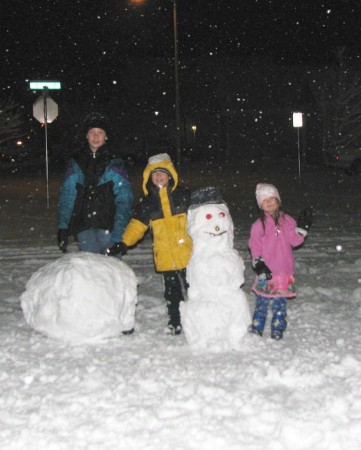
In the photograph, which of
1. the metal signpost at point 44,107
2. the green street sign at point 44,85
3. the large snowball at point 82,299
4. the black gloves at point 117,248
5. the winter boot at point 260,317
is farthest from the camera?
the green street sign at point 44,85

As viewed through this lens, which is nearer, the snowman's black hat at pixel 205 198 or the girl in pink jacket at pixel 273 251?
the snowman's black hat at pixel 205 198

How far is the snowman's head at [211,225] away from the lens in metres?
5.15

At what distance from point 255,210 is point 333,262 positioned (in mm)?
5908

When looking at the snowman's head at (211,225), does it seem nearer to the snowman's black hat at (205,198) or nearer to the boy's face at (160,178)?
the snowman's black hat at (205,198)

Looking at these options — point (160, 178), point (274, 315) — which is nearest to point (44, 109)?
point (160, 178)

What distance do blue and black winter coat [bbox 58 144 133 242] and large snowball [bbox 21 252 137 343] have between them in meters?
0.36

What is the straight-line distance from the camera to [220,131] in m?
44.2

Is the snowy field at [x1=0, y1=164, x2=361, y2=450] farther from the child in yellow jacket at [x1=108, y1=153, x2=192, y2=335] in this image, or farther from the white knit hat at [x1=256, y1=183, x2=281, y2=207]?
the white knit hat at [x1=256, y1=183, x2=281, y2=207]

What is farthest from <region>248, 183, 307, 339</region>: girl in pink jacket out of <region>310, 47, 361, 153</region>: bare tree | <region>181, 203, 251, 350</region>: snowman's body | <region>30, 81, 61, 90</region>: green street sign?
<region>310, 47, 361, 153</region>: bare tree

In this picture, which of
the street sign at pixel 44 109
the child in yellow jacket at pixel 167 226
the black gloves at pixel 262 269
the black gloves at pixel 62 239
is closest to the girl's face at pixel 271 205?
the black gloves at pixel 262 269

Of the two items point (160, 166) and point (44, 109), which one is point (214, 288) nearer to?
point (160, 166)

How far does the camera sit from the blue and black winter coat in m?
5.70

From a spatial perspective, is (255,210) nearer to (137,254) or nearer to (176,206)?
(137,254)

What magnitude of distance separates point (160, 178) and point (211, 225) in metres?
0.82
